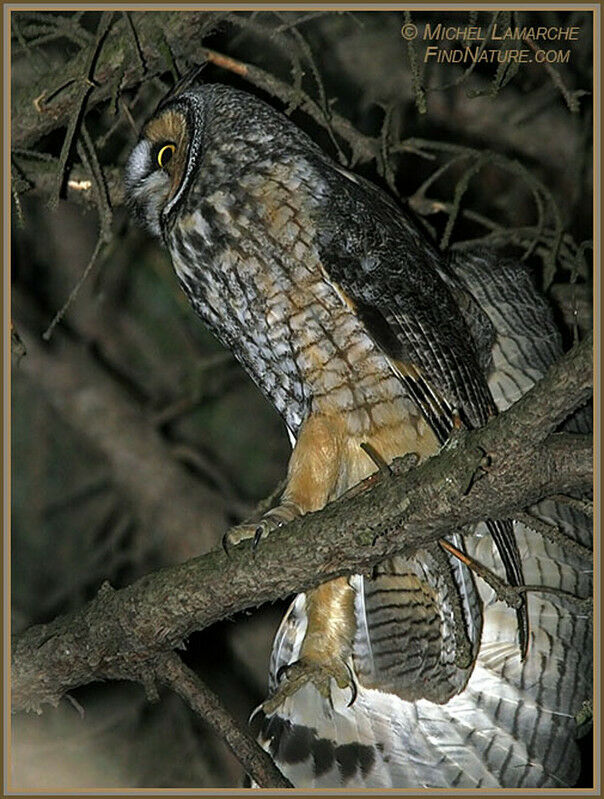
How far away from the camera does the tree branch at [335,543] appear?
5.02ft

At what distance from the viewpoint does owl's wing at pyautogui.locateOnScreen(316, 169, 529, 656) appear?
2.08 meters

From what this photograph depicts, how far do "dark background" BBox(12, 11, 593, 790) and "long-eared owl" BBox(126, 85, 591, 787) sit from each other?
294 millimetres

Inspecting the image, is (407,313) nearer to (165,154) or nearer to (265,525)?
(265,525)

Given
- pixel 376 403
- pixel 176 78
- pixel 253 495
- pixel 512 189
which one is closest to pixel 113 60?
pixel 176 78

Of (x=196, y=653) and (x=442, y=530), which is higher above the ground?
(x=442, y=530)

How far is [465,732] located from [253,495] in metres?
1.73

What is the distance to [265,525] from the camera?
199 cm

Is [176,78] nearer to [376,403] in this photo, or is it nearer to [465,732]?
[376,403]

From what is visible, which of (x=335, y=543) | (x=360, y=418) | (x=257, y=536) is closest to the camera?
(x=335, y=543)

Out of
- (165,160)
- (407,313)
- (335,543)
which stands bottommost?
(335,543)

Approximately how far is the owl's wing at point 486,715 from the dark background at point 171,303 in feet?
1.76

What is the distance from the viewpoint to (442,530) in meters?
1.70

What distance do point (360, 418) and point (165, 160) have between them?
0.87 m

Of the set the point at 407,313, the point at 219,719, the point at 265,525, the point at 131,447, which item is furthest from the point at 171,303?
the point at 219,719
